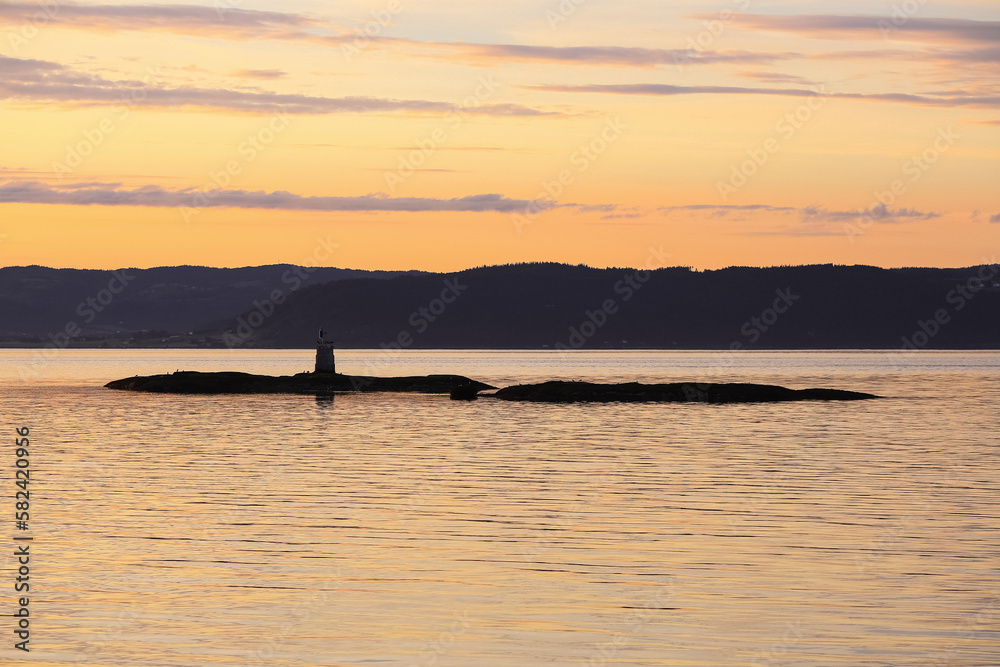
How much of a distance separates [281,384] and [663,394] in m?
34.8

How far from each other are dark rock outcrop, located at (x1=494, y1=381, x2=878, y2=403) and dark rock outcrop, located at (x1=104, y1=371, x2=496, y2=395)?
12.6 meters

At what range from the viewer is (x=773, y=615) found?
1956 cm

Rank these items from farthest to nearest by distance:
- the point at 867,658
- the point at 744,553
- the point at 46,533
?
the point at 46,533
the point at 744,553
the point at 867,658

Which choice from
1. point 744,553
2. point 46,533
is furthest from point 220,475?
point 744,553

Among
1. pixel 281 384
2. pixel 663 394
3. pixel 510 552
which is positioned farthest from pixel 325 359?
pixel 510 552

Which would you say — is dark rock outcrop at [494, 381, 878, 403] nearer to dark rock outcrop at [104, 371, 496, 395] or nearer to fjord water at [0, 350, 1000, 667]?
dark rock outcrop at [104, 371, 496, 395]

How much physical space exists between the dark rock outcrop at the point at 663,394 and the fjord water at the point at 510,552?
40.5 metres

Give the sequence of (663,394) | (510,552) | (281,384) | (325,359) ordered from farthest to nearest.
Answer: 1. (325,359)
2. (281,384)
3. (663,394)
4. (510,552)

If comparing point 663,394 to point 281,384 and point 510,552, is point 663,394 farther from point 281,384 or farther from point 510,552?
point 510,552

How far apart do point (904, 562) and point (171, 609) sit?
13.8 metres

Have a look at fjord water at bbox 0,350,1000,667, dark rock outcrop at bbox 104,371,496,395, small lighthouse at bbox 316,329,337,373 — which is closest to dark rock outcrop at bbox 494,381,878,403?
dark rock outcrop at bbox 104,371,496,395

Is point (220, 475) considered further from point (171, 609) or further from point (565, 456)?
point (171, 609)

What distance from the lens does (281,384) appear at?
4395 inches

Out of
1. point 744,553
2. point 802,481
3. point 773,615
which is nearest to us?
point 773,615
